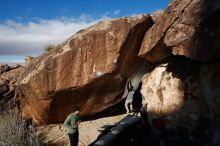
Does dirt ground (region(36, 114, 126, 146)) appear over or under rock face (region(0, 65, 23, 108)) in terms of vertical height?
under

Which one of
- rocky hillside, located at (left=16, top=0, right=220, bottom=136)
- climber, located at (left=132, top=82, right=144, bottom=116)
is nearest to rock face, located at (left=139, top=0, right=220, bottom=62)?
rocky hillside, located at (left=16, top=0, right=220, bottom=136)

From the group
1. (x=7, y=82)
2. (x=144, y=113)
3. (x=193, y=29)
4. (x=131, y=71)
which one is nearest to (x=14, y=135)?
(x=144, y=113)

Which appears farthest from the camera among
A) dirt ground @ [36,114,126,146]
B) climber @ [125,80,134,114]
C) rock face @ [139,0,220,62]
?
climber @ [125,80,134,114]

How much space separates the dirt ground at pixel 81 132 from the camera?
1227cm

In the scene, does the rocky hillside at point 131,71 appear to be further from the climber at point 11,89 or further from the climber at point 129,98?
the climber at point 11,89

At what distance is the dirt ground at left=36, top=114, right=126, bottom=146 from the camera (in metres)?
12.3

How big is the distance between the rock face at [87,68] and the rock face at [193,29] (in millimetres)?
2102

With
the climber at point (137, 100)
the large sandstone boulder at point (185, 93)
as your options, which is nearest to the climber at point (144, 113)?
the large sandstone boulder at point (185, 93)

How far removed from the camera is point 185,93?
11.2m

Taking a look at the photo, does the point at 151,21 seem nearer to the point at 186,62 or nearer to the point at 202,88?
the point at 186,62

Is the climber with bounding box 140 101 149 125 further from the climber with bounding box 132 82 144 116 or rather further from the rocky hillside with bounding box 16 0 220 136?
the climber with bounding box 132 82 144 116

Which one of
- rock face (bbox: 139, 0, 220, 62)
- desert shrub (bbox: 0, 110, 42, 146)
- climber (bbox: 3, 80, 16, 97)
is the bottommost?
desert shrub (bbox: 0, 110, 42, 146)

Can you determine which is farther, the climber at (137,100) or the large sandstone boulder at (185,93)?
the climber at (137,100)

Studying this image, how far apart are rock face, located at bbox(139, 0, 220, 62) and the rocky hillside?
0.08 ft
